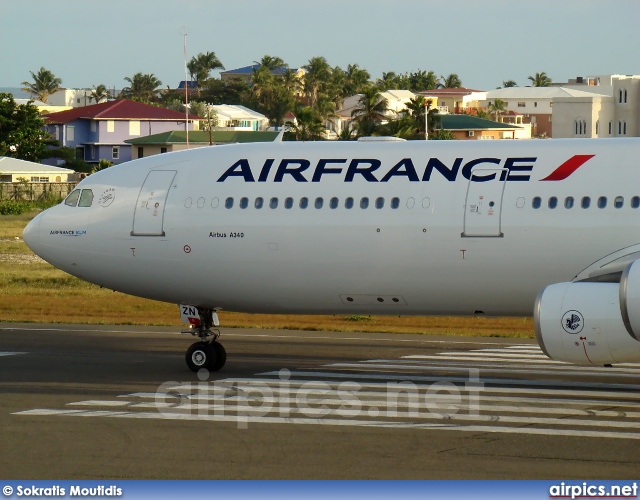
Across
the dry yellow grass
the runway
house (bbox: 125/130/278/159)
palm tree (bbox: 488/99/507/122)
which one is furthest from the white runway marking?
palm tree (bbox: 488/99/507/122)

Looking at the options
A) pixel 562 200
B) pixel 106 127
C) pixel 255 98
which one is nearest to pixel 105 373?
pixel 562 200

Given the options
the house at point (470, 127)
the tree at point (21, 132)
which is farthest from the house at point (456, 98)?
the tree at point (21, 132)

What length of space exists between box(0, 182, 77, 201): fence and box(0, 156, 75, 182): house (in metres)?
7.36

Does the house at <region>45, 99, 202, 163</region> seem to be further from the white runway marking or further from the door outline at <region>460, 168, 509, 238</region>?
the door outline at <region>460, 168, 509, 238</region>

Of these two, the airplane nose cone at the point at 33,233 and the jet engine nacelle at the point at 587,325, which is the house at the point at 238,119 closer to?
the airplane nose cone at the point at 33,233

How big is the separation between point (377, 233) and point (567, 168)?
3.62m

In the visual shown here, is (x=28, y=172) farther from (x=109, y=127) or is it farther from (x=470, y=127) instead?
(x=470, y=127)

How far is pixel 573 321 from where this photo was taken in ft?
60.4

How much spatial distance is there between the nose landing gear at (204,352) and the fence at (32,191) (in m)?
72.2

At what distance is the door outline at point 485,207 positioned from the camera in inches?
818

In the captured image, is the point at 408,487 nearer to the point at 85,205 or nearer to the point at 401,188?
the point at 401,188

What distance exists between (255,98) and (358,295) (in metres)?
167

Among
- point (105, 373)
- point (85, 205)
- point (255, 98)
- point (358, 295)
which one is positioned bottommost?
point (105, 373)

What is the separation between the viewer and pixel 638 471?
1502cm
